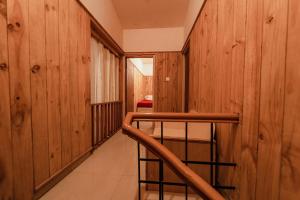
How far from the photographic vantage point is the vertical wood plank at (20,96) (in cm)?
121

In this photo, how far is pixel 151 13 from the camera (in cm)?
374

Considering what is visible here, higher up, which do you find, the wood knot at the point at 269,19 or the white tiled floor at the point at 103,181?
the wood knot at the point at 269,19

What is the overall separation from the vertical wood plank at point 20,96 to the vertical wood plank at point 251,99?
1.65m

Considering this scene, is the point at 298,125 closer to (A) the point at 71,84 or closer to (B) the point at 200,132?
(B) the point at 200,132

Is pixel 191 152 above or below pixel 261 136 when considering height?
below

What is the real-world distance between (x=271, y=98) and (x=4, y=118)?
1.68m

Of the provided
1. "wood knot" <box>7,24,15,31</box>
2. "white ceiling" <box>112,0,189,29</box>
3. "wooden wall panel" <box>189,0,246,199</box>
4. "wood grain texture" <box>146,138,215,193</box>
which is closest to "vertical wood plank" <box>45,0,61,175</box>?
"wood knot" <box>7,24,15,31</box>

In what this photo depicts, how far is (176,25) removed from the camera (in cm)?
426

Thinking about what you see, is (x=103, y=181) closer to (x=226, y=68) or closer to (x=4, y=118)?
(x=4, y=118)

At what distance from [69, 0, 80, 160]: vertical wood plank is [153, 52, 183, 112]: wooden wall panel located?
2604 mm

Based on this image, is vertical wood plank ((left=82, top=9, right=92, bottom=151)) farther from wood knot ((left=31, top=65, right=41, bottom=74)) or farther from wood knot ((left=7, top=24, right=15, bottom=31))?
wood knot ((left=7, top=24, right=15, bottom=31))

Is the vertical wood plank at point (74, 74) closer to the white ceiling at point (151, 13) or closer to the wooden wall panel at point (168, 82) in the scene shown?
the white ceiling at point (151, 13)

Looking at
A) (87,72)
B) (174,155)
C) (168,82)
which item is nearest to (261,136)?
(174,155)

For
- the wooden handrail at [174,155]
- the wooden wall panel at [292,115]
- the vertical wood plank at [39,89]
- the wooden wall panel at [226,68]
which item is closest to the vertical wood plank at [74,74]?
the vertical wood plank at [39,89]
